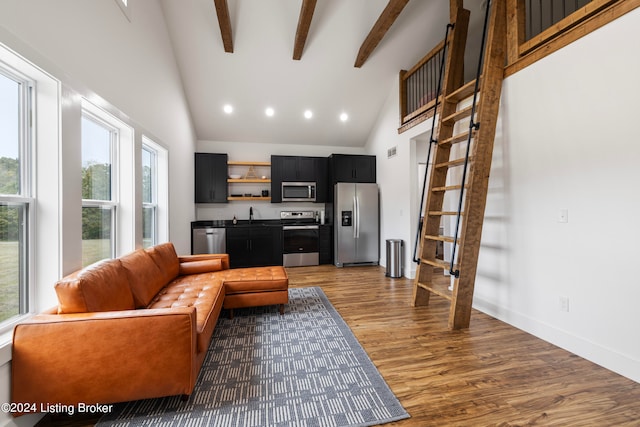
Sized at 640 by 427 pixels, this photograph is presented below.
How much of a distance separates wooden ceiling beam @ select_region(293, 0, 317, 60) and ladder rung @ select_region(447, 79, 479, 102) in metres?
1.94

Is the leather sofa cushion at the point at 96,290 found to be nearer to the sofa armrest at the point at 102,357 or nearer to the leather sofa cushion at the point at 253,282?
the sofa armrest at the point at 102,357

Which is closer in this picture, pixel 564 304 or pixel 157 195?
pixel 564 304

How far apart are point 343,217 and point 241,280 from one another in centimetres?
288

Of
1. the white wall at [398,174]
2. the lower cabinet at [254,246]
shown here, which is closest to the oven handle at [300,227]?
the lower cabinet at [254,246]

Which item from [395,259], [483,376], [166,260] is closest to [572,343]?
[483,376]

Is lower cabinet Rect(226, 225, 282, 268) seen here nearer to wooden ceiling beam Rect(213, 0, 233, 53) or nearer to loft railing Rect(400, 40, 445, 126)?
wooden ceiling beam Rect(213, 0, 233, 53)

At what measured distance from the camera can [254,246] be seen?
17.5 feet

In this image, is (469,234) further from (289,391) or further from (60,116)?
(60,116)

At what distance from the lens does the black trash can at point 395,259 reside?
457 cm

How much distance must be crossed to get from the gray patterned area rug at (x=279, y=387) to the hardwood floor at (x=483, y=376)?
0.49ft

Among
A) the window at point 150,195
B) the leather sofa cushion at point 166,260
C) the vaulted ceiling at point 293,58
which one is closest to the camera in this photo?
the leather sofa cushion at point 166,260

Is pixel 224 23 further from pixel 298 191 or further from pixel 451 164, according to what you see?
pixel 451 164

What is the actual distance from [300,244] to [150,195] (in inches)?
109

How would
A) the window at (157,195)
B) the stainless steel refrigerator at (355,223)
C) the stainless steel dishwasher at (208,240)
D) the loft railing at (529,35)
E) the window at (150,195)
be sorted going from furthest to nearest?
the stainless steel refrigerator at (355,223), the stainless steel dishwasher at (208,240), the window at (157,195), the window at (150,195), the loft railing at (529,35)
